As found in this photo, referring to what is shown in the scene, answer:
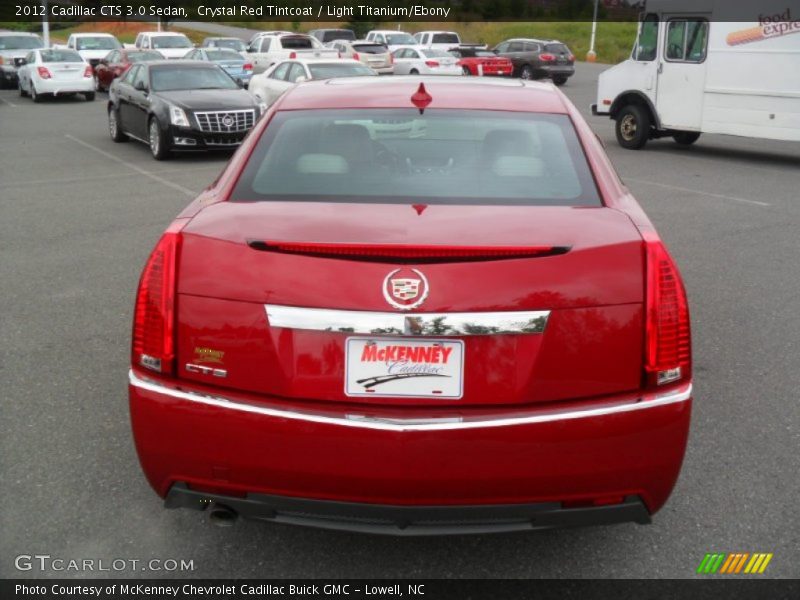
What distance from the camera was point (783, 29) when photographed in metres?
15.1

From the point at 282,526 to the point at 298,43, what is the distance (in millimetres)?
34180

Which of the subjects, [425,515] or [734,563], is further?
[734,563]

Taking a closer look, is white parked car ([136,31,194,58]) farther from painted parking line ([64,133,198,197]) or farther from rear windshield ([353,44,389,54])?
painted parking line ([64,133,198,197])

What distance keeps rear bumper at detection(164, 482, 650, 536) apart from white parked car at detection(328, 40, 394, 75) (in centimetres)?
3123

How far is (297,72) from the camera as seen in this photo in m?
19.8

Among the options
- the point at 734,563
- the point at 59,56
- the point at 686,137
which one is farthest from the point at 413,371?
the point at 59,56

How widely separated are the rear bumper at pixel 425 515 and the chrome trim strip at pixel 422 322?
1.78ft

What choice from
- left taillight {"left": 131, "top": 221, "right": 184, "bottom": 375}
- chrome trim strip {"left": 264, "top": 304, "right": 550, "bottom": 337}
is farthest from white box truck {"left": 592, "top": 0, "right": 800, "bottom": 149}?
left taillight {"left": 131, "top": 221, "right": 184, "bottom": 375}

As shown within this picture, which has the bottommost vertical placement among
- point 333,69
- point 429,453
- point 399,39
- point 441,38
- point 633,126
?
point 633,126

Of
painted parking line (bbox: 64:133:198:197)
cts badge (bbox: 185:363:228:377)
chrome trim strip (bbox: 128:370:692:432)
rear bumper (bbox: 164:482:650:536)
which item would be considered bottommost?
painted parking line (bbox: 64:133:198:197)

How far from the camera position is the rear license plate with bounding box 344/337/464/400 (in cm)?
276

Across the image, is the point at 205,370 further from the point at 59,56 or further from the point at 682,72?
the point at 59,56

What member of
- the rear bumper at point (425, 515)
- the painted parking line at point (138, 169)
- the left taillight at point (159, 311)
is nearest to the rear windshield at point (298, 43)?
the painted parking line at point (138, 169)

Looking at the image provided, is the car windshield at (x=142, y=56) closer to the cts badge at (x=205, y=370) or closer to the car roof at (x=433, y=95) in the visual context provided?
the car roof at (x=433, y=95)
